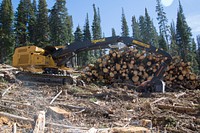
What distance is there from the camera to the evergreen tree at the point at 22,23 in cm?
3416

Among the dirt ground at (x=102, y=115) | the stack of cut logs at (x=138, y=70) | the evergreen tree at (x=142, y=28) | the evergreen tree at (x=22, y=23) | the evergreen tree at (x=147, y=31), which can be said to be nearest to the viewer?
the dirt ground at (x=102, y=115)

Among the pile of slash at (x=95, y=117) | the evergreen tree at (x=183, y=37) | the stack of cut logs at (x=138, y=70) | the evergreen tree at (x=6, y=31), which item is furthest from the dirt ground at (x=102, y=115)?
the evergreen tree at (x=183, y=37)

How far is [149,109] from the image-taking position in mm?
5906

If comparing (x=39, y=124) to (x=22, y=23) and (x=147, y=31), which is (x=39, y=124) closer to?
(x=22, y=23)

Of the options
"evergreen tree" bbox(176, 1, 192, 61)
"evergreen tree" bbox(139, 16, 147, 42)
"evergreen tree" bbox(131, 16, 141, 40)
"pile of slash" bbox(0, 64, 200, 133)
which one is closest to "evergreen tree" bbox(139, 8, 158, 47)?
Result: "evergreen tree" bbox(139, 16, 147, 42)

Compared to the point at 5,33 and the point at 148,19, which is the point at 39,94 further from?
the point at 148,19

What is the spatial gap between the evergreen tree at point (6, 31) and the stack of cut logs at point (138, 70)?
23.8m

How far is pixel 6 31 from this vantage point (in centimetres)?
3325

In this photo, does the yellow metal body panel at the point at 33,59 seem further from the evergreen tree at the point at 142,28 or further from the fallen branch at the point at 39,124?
the evergreen tree at the point at 142,28

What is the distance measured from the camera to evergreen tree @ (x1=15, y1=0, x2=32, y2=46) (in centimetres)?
3416

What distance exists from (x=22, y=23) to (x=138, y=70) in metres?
27.9

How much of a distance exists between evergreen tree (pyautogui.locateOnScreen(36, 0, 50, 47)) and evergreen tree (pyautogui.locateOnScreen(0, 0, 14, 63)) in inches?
163

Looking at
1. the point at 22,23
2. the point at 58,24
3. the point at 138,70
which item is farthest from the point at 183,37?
the point at 138,70

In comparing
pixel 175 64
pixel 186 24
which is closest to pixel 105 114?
pixel 175 64
